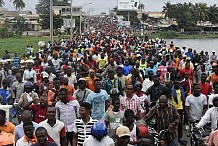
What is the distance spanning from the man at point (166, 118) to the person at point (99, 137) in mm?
1807

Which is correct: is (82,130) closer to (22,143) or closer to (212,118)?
(22,143)

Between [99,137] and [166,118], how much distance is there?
2.03 metres

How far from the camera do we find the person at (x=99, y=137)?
6.09 m

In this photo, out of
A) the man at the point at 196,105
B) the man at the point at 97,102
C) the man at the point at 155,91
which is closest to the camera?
the man at the point at 97,102

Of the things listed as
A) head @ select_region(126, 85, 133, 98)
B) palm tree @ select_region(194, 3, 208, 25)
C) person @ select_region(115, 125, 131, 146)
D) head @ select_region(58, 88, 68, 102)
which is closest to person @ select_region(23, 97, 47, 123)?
head @ select_region(58, 88, 68, 102)

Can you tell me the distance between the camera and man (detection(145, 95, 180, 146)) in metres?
7.77

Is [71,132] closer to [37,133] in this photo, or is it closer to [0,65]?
[37,133]

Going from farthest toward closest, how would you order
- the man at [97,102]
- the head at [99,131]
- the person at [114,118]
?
the man at [97,102]
the person at [114,118]
the head at [99,131]

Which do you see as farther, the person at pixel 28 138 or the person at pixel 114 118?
the person at pixel 114 118

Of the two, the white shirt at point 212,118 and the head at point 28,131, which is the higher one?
the head at point 28,131

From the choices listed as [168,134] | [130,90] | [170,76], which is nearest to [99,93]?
[130,90]

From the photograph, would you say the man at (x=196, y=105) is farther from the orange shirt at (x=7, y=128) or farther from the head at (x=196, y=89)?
the orange shirt at (x=7, y=128)

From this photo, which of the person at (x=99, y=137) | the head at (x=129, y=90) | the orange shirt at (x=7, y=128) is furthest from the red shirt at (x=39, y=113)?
the person at (x=99, y=137)

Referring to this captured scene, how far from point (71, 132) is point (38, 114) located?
26.6 inches
